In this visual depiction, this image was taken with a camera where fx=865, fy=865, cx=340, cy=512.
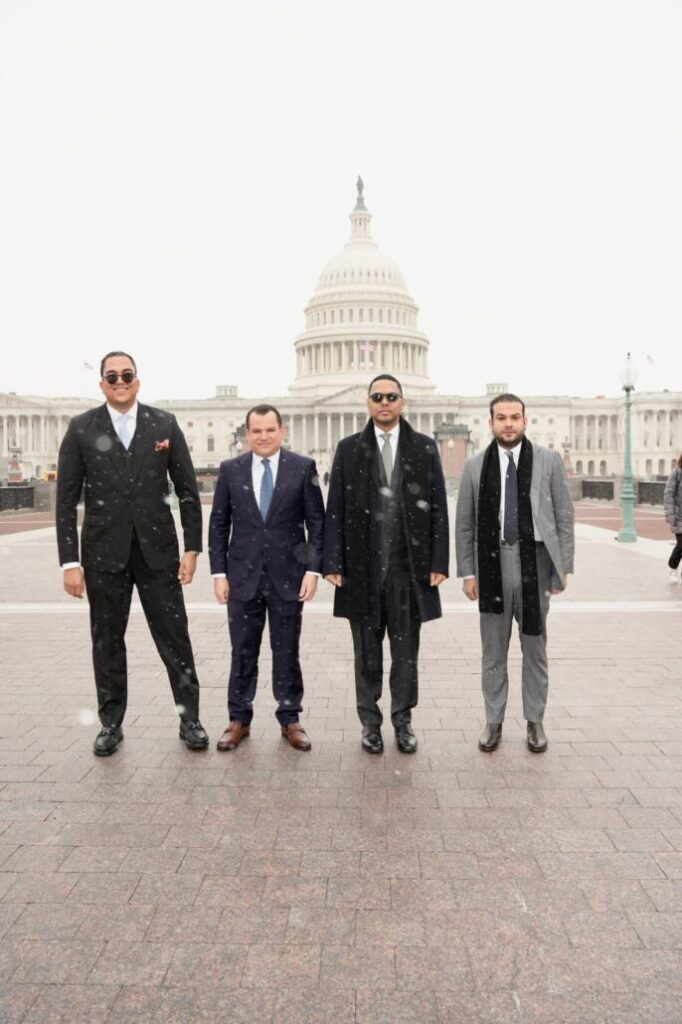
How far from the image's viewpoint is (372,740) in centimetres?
574

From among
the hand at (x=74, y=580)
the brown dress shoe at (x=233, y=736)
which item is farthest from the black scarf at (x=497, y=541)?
the hand at (x=74, y=580)

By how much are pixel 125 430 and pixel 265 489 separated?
1.06 metres

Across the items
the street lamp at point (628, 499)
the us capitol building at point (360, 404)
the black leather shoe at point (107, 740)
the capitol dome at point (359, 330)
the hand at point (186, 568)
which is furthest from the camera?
the capitol dome at point (359, 330)

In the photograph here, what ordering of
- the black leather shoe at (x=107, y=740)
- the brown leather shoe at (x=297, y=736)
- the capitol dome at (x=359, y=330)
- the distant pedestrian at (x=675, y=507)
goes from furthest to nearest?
the capitol dome at (x=359, y=330)
the distant pedestrian at (x=675, y=507)
the brown leather shoe at (x=297, y=736)
the black leather shoe at (x=107, y=740)

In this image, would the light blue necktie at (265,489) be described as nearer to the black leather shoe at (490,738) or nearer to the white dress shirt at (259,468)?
the white dress shirt at (259,468)

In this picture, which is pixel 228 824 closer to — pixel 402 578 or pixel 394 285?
pixel 402 578

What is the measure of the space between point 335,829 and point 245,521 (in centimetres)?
229

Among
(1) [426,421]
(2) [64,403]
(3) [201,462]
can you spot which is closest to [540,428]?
(1) [426,421]

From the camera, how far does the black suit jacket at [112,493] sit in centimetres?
589

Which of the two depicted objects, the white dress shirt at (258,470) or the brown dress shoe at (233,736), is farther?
the white dress shirt at (258,470)

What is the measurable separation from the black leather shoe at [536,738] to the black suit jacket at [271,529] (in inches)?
70.0

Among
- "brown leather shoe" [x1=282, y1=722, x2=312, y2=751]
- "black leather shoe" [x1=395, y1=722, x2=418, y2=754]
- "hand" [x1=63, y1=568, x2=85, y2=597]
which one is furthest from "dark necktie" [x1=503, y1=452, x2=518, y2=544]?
"hand" [x1=63, y1=568, x2=85, y2=597]

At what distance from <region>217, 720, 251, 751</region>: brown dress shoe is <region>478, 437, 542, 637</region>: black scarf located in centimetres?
186

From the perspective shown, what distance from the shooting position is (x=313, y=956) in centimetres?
336
